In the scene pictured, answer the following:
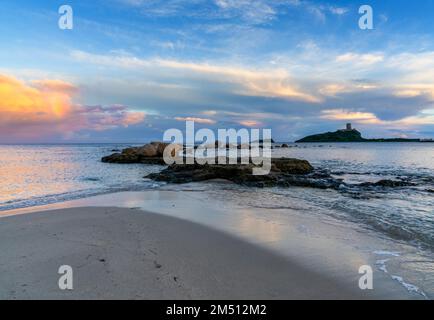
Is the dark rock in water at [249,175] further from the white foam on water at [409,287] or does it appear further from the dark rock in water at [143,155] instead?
the dark rock in water at [143,155]

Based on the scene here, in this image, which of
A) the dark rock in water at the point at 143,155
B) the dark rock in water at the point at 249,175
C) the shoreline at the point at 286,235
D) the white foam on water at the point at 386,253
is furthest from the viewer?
the dark rock in water at the point at 143,155

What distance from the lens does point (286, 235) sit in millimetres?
6531

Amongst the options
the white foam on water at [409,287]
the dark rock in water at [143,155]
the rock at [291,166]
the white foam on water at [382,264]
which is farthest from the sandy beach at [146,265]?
the dark rock in water at [143,155]

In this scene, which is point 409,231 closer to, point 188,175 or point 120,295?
point 120,295

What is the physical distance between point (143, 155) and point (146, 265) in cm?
3315

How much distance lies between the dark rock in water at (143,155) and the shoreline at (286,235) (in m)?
23.7

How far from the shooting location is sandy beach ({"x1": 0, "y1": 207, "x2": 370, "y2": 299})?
3.79 m

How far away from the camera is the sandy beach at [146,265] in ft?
12.4

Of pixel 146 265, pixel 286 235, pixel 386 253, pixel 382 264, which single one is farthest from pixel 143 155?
pixel 382 264

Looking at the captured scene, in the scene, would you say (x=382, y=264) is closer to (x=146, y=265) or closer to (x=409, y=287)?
(x=409, y=287)
